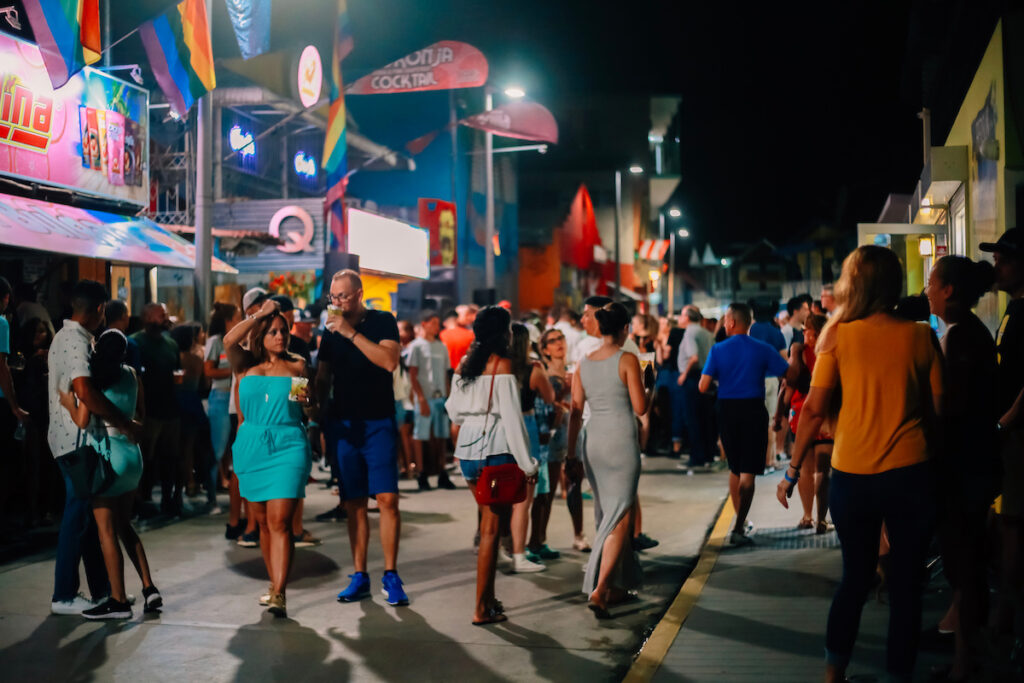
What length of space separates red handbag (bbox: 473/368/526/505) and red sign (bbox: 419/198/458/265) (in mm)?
22465

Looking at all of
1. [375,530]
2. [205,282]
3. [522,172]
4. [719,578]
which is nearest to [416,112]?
[522,172]

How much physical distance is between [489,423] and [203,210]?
7.20m

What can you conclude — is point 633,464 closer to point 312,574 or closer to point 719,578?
point 719,578

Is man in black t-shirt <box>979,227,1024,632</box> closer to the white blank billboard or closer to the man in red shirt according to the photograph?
the man in red shirt

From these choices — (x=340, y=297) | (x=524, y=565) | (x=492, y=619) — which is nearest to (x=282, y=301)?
(x=340, y=297)

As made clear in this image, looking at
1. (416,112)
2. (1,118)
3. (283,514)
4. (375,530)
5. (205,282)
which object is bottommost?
(375,530)

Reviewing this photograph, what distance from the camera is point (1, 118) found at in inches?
448

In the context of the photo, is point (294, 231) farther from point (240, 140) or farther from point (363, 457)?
point (363, 457)

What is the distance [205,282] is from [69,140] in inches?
100

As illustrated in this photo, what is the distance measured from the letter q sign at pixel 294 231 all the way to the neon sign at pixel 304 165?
4.45m

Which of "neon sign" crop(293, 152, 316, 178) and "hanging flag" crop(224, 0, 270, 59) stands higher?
"neon sign" crop(293, 152, 316, 178)

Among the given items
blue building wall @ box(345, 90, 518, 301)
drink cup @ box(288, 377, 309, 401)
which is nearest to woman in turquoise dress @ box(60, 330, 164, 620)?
drink cup @ box(288, 377, 309, 401)

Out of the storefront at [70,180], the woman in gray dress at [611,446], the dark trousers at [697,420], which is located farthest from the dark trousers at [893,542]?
the dark trousers at [697,420]

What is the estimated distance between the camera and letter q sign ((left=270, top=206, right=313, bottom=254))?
22.2 metres
